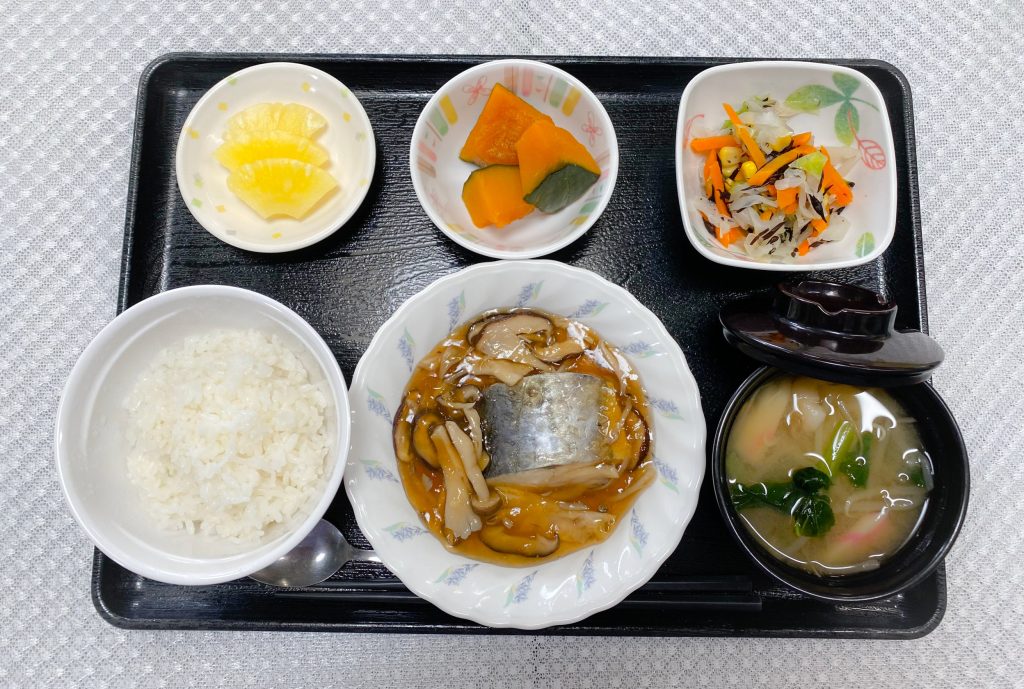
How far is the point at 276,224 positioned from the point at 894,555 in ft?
6.90

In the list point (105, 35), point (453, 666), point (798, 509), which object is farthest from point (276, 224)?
point (798, 509)

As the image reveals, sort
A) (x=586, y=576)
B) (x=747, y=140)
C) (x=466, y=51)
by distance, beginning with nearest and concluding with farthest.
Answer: (x=586, y=576) → (x=747, y=140) → (x=466, y=51)

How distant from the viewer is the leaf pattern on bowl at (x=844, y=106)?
1.98m

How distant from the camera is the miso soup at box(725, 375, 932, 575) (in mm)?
1804

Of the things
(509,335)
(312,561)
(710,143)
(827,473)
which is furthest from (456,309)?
(827,473)

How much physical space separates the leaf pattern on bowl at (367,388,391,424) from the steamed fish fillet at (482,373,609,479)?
12.2 inches

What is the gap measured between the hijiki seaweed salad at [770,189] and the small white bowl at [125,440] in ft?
4.19

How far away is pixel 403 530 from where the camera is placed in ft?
5.67

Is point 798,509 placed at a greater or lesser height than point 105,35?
lesser

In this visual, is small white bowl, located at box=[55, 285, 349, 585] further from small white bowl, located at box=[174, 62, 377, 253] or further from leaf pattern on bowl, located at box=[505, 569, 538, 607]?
leaf pattern on bowl, located at box=[505, 569, 538, 607]

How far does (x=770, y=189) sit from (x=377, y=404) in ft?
4.41

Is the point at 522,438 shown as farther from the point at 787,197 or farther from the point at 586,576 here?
the point at 787,197

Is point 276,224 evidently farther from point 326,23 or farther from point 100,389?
point 326,23

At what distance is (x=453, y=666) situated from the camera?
2.08 metres
